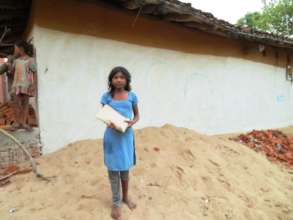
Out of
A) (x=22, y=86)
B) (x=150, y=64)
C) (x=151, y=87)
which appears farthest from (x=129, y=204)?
(x=150, y=64)

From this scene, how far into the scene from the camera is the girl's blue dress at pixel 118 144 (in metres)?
3.08

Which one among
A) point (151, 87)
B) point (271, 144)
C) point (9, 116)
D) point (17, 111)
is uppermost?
point (151, 87)

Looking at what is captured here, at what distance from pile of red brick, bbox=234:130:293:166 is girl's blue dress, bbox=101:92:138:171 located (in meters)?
4.12

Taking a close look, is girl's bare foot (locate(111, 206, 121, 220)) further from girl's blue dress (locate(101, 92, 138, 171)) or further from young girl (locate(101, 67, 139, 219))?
girl's blue dress (locate(101, 92, 138, 171))

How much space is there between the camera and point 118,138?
10.1 ft

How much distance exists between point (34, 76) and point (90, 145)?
124cm

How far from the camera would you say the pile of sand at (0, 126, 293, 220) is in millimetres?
3322

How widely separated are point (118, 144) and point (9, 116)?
2.52m

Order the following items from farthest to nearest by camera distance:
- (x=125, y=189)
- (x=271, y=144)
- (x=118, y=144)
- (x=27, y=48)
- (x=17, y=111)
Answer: (x=271, y=144) < (x=27, y=48) < (x=17, y=111) < (x=125, y=189) < (x=118, y=144)

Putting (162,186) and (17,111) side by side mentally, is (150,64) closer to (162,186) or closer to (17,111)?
(17,111)

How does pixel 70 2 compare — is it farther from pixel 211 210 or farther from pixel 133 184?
pixel 211 210

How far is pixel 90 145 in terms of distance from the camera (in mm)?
4621

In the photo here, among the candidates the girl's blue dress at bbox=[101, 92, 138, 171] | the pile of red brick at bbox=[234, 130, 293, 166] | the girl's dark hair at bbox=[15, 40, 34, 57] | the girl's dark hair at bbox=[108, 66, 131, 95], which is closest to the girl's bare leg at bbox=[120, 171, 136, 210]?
the girl's blue dress at bbox=[101, 92, 138, 171]

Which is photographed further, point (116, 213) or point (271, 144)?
point (271, 144)
